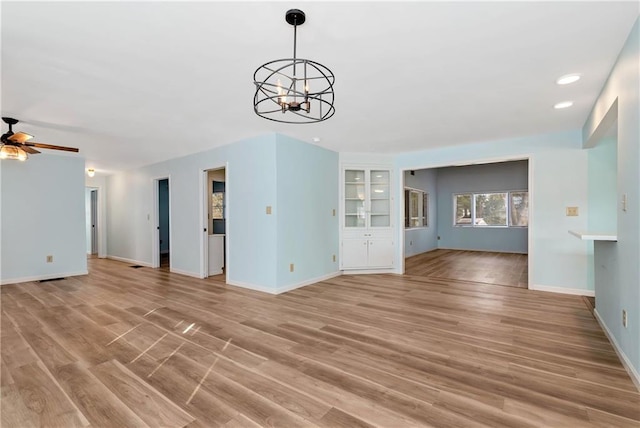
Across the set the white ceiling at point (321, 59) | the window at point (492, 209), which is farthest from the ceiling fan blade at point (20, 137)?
the window at point (492, 209)

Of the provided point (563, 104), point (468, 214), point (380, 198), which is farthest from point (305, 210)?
point (468, 214)

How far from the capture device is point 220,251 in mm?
6008

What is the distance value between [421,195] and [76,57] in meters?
8.29

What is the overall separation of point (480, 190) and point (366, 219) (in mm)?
5230

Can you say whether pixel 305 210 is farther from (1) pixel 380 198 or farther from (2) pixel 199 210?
(2) pixel 199 210

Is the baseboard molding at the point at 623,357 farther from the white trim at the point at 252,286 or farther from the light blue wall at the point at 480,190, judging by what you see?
the light blue wall at the point at 480,190

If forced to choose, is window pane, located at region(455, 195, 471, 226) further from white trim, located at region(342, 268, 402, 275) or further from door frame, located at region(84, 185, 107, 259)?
door frame, located at region(84, 185, 107, 259)

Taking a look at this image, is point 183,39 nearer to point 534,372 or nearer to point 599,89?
point 534,372

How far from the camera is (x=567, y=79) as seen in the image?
268cm

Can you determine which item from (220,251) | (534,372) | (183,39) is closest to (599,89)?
(534,372)

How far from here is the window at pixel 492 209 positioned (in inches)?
347

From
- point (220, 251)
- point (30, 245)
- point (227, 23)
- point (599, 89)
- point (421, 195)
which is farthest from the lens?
point (421, 195)

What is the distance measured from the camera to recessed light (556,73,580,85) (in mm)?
2609

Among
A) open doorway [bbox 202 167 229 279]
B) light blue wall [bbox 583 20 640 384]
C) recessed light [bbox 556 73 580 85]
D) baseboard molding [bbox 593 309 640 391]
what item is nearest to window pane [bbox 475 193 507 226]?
baseboard molding [bbox 593 309 640 391]
